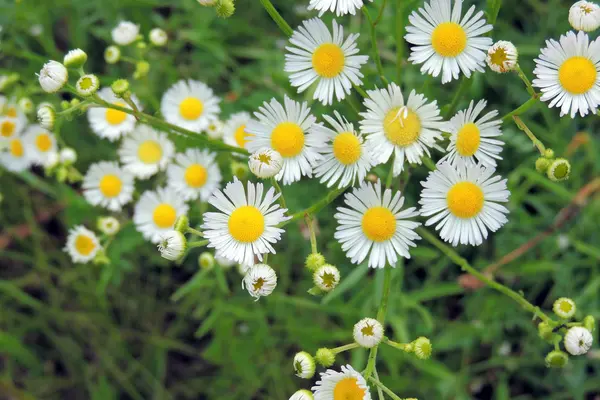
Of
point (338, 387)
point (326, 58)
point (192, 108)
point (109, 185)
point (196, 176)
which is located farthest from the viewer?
point (109, 185)

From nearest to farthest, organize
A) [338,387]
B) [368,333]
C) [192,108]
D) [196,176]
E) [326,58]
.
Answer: [368,333], [338,387], [326,58], [196,176], [192,108]

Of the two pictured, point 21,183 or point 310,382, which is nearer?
point 310,382

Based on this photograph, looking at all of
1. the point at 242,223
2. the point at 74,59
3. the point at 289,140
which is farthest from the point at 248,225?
the point at 74,59

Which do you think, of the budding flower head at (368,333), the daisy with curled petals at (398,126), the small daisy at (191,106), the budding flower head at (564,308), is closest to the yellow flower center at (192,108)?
the small daisy at (191,106)

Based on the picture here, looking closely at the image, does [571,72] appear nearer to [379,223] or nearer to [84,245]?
[379,223]

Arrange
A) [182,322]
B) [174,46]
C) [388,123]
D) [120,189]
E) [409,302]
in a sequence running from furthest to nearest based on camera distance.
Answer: [182,322] < [174,46] < [120,189] < [409,302] < [388,123]

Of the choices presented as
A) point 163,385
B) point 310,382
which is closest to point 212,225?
point 310,382

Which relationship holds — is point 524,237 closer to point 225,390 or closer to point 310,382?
point 310,382
